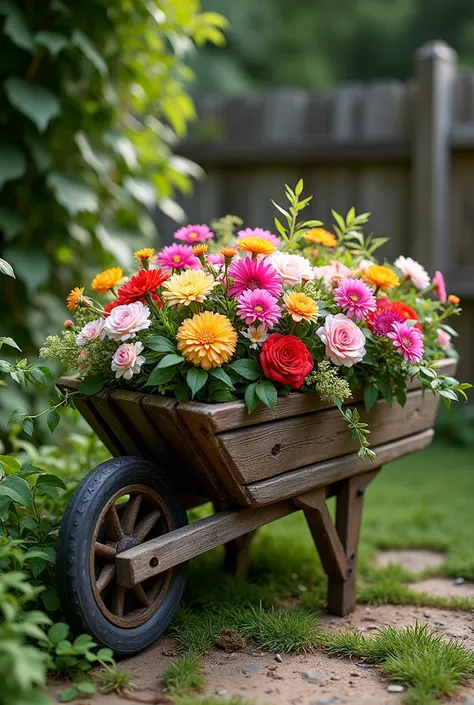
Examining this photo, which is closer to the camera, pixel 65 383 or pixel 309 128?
pixel 65 383

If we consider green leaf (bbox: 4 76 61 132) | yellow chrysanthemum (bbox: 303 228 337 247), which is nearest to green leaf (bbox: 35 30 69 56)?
green leaf (bbox: 4 76 61 132)

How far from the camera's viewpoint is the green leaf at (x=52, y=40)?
117 inches

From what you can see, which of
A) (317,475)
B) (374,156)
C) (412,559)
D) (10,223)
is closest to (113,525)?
(317,475)

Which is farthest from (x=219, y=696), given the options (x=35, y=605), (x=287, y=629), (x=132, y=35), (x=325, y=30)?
(x=325, y=30)

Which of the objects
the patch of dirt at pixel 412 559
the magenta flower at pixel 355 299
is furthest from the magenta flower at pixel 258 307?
the patch of dirt at pixel 412 559

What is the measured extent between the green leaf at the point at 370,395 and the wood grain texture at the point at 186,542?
37cm

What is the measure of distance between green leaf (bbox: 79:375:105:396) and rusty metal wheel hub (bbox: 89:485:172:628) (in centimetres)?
28

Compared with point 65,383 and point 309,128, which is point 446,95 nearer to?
point 309,128

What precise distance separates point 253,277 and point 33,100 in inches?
58.8

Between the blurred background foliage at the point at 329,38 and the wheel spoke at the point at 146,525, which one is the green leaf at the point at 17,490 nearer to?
the wheel spoke at the point at 146,525

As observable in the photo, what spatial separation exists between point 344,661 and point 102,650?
631 mm

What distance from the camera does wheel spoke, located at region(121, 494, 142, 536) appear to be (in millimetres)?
2023

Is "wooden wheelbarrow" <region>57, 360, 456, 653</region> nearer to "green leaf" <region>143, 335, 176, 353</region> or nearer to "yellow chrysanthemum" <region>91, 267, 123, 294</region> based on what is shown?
"green leaf" <region>143, 335, 176, 353</region>

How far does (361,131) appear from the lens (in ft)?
16.5
